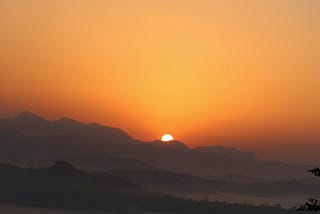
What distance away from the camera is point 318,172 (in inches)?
1157

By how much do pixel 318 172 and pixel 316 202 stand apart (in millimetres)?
1702

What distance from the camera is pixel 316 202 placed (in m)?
29.8
